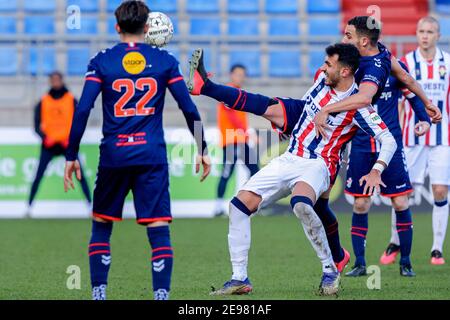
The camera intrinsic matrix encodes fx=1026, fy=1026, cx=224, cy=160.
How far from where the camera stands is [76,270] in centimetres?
791

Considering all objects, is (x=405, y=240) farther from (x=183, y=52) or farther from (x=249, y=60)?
(x=249, y=60)

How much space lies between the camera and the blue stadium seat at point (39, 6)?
18.7 m

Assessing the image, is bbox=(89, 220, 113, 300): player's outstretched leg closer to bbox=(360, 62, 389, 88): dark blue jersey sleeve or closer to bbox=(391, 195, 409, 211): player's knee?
bbox=(360, 62, 389, 88): dark blue jersey sleeve

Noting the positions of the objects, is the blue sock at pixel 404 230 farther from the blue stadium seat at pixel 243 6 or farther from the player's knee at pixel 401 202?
the blue stadium seat at pixel 243 6

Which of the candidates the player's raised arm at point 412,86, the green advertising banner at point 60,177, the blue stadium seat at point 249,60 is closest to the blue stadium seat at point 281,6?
the blue stadium seat at point 249,60

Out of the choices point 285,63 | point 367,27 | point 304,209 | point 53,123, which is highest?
point 285,63

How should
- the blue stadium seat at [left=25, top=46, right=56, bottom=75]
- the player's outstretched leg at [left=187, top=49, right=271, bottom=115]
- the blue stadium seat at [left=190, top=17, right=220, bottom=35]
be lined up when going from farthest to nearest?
the blue stadium seat at [left=190, top=17, right=220, bottom=35] → the blue stadium seat at [left=25, top=46, right=56, bottom=75] → the player's outstretched leg at [left=187, top=49, right=271, bottom=115]

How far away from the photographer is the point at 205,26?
19078 mm

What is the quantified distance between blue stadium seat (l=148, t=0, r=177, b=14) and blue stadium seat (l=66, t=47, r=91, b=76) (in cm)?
213

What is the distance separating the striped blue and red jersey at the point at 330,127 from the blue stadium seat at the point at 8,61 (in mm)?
10411

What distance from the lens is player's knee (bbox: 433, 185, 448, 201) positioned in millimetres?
10070

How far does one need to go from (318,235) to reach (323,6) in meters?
13.1

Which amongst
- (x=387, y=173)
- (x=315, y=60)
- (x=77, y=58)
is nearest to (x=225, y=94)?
(x=387, y=173)

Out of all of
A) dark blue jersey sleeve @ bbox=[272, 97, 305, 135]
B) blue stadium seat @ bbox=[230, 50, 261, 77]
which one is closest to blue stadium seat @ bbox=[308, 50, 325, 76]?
blue stadium seat @ bbox=[230, 50, 261, 77]
